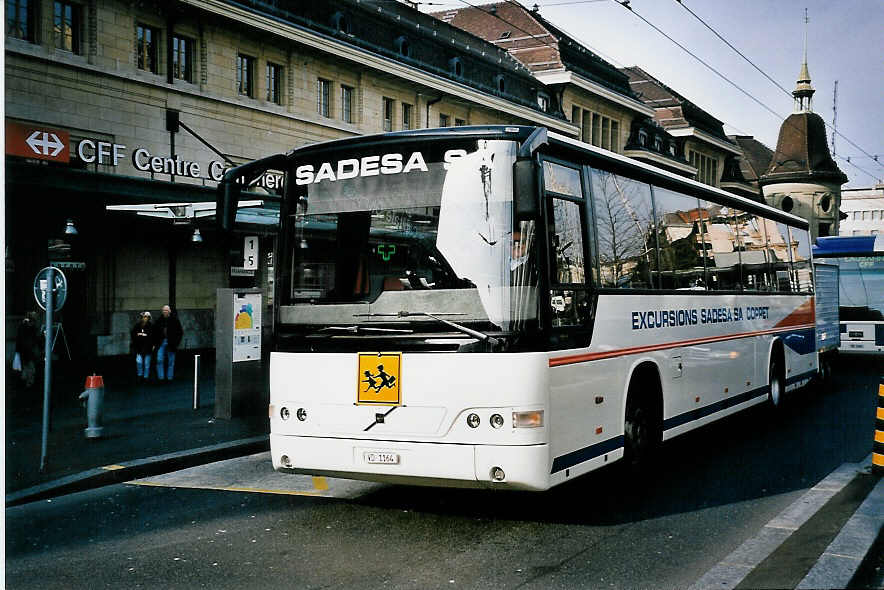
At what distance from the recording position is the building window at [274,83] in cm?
2945

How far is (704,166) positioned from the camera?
216 ft

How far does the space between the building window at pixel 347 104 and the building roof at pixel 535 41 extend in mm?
13978

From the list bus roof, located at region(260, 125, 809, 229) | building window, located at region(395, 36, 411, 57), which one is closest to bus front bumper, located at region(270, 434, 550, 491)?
bus roof, located at region(260, 125, 809, 229)

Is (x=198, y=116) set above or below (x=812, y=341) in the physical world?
above

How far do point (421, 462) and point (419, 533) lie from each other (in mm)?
565

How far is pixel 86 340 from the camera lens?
23938mm

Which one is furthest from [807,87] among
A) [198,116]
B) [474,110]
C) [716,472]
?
[716,472]

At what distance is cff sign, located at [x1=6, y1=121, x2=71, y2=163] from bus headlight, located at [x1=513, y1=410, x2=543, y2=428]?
17.1 metres

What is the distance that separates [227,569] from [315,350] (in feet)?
6.33

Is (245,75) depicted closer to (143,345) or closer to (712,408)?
(143,345)

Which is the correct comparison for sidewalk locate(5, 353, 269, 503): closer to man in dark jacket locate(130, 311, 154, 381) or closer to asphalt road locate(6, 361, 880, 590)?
man in dark jacket locate(130, 311, 154, 381)

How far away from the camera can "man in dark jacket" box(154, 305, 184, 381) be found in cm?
1977

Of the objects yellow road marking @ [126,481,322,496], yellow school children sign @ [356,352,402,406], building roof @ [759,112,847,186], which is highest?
building roof @ [759,112,847,186]

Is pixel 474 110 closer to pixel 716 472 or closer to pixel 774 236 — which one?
pixel 774 236
